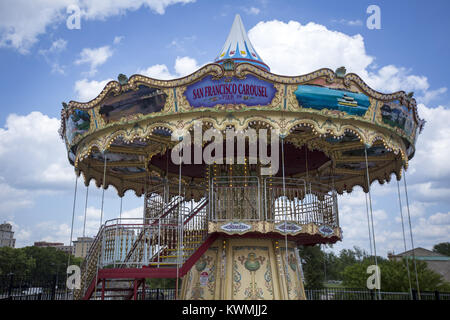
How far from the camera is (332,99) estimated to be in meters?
9.75

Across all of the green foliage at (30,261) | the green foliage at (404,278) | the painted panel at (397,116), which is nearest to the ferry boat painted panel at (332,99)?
the painted panel at (397,116)

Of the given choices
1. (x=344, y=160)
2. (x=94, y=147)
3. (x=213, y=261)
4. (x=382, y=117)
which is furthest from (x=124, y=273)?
(x=344, y=160)

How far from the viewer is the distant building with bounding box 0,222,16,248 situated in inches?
3361

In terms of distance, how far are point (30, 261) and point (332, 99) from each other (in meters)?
46.4

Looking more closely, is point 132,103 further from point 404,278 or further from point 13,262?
point 13,262

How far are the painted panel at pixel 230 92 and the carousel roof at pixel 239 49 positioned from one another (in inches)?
185

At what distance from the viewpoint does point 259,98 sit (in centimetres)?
964

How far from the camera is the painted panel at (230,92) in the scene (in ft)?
31.1

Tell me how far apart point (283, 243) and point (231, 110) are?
15.6 ft

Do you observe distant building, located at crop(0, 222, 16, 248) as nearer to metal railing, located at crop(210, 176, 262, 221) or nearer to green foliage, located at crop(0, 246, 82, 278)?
green foliage, located at crop(0, 246, 82, 278)

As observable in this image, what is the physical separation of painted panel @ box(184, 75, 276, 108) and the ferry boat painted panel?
789 millimetres

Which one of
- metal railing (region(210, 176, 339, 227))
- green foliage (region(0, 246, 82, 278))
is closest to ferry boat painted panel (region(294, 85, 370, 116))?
metal railing (region(210, 176, 339, 227))
